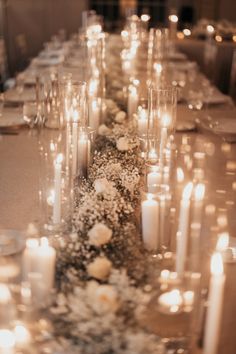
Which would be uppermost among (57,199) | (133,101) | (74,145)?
(133,101)

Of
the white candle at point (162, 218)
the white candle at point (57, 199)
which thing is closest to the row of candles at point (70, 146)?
the white candle at point (57, 199)

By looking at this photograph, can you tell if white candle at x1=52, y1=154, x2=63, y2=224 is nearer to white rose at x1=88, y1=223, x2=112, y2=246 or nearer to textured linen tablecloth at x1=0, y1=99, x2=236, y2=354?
textured linen tablecloth at x1=0, y1=99, x2=236, y2=354

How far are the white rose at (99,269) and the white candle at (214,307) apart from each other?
28 cm

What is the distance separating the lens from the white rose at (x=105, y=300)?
1.20m

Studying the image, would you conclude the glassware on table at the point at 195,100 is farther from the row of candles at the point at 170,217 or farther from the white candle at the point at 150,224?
the white candle at the point at 150,224

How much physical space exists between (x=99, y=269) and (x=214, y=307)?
319 millimetres

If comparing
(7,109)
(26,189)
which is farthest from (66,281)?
(7,109)

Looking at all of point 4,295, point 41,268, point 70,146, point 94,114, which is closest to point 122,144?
point 70,146

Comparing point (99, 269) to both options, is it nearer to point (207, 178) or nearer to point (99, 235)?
point (99, 235)

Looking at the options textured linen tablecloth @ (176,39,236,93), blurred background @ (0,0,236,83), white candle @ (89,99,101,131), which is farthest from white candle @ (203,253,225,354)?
blurred background @ (0,0,236,83)

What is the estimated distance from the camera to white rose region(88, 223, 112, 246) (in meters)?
1.50

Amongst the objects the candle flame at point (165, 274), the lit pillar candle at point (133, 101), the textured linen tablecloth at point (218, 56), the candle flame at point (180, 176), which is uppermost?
the textured linen tablecloth at point (218, 56)

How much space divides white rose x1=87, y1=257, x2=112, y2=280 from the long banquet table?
0.29 m

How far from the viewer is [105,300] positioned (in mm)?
1227
